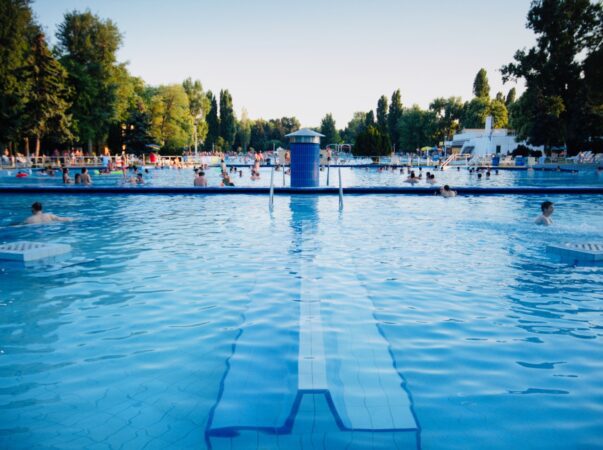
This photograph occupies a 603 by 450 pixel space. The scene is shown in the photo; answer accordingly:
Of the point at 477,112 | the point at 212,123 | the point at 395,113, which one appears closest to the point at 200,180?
the point at 212,123

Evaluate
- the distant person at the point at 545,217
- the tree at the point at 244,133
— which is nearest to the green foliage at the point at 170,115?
the tree at the point at 244,133

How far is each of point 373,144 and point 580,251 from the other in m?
50.0

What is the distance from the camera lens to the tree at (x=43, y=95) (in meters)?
41.4

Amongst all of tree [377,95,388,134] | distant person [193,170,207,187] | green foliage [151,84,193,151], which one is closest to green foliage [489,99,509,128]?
tree [377,95,388,134]

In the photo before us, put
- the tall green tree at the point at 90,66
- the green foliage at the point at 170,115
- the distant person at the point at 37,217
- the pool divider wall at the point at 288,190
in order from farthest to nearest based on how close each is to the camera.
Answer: the green foliage at the point at 170,115 → the tall green tree at the point at 90,66 → the pool divider wall at the point at 288,190 → the distant person at the point at 37,217

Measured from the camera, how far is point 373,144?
2269 inches

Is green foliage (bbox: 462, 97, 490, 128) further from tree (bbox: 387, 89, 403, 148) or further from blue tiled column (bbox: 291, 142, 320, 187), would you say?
blue tiled column (bbox: 291, 142, 320, 187)

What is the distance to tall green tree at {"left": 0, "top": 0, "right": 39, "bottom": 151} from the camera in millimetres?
39562

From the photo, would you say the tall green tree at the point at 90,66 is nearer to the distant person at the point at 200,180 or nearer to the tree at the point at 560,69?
the distant person at the point at 200,180

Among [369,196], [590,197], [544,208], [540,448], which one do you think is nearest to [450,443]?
[540,448]

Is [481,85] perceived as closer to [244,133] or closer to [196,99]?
[244,133]

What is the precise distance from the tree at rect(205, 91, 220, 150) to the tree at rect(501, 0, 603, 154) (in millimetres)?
57923

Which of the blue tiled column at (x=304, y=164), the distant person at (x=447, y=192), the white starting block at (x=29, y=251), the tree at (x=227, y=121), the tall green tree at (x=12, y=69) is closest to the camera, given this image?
the white starting block at (x=29, y=251)

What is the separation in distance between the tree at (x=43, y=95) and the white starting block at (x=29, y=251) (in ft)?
126
